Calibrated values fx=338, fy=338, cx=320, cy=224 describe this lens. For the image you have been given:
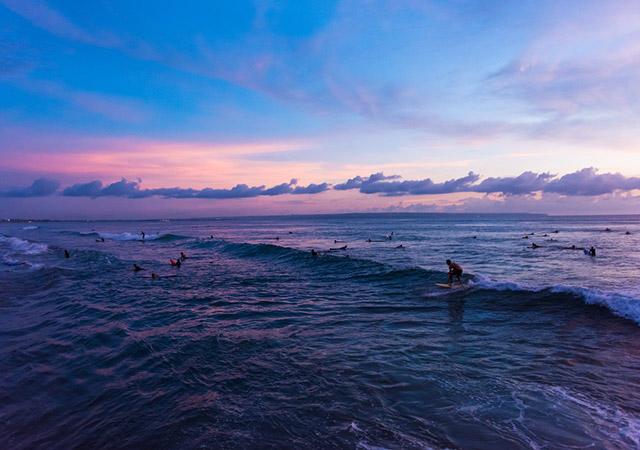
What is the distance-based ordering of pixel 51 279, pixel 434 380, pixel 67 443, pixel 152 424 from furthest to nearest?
1. pixel 51 279
2. pixel 434 380
3. pixel 152 424
4. pixel 67 443

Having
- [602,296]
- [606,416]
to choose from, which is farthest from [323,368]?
[602,296]

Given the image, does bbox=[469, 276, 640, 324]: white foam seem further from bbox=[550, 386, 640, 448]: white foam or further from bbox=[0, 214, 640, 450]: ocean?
bbox=[550, 386, 640, 448]: white foam

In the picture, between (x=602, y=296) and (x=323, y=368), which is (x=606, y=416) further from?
(x=602, y=296)

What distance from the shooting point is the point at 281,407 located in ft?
23.0

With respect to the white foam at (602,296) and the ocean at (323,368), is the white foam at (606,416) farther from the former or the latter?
the white foam at (602,296)

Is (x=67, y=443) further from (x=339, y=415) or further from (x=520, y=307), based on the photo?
(x=520, y=307)

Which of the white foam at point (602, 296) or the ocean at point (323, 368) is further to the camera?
the white foam at point (602, 296)

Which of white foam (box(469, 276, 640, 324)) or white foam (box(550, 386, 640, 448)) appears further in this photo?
white foam (box(469, 276, 640, 324))

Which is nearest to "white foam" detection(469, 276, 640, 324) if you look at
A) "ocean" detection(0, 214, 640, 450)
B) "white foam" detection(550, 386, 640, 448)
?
"ocean" detection(0, 214, 640, 450)

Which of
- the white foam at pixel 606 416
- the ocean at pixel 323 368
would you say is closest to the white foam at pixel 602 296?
the ocean at pixel 323 368

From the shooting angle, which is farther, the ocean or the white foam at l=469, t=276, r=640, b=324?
the white foam at l=469, t=276, r=640, b=324

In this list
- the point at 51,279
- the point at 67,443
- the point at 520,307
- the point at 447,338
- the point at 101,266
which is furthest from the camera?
the point at 101,266

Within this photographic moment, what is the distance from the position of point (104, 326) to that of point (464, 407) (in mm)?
12767

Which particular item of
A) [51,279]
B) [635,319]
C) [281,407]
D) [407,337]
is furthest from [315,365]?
[51,279]
